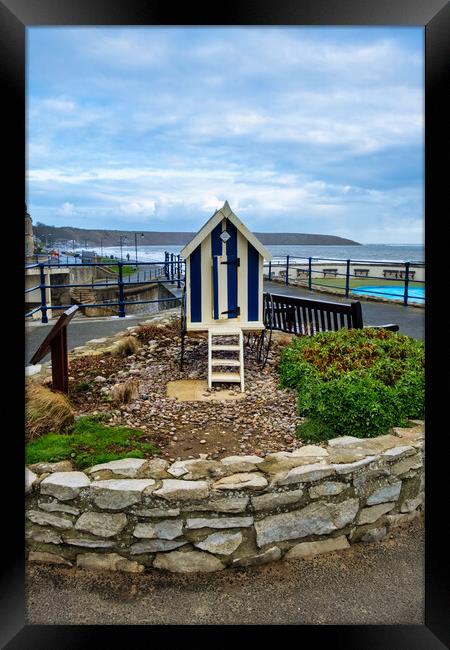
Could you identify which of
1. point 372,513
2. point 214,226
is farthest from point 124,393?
point 372,513

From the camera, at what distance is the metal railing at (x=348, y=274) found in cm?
1009

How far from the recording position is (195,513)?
3.03 meters

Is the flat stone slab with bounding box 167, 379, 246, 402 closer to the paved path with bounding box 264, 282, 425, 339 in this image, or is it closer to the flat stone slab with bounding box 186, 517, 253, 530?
the flat stone slab with bounding box 186, 517, 253, 530

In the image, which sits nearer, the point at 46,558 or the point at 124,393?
the point at 46,558

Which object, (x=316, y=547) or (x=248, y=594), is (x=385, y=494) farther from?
(x=248, y=594)

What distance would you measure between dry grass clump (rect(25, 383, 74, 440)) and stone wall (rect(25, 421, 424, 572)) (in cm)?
75

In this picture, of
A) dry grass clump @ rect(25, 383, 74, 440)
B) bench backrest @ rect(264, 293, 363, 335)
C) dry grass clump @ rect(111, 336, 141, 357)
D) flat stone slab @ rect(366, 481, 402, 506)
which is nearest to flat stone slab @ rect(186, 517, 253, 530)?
flat stone slab @ rect(366, 481, 402, 506)

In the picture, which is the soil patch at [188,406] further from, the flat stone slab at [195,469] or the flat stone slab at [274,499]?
the flat stone slab at [274,499]

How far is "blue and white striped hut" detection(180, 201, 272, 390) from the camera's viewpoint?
547 cm

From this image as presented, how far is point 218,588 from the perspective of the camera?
2920mm
